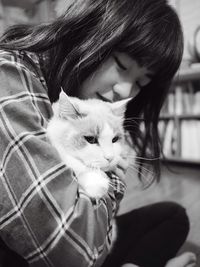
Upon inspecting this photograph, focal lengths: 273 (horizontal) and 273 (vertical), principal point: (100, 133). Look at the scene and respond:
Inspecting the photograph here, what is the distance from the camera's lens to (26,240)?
58 cm

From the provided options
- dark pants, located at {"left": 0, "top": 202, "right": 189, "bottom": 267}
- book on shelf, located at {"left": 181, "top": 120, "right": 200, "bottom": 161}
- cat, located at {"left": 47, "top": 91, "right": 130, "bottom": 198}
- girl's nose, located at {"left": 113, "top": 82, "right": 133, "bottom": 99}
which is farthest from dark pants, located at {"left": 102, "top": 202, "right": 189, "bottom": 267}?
book on shelf, located at {"left": 181, "top": 120, "right": 200, "bottom": 161}

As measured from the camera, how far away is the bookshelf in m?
2.56

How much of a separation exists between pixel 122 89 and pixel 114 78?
0.17 feet

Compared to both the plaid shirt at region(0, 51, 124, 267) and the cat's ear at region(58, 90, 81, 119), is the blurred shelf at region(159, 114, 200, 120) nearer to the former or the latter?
the cat's ear at region(58, 90, 81, 119)

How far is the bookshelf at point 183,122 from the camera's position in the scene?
8.39 ft

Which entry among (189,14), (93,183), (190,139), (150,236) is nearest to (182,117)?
(190,139)

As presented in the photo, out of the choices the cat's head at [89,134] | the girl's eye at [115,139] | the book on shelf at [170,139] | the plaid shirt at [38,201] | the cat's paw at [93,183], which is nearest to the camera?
the plaid shirt at [38,201]

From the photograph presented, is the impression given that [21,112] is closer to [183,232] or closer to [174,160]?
[183,232]

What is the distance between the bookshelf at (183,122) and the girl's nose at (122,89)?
1.59m

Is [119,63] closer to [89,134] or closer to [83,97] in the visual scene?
[83,97]

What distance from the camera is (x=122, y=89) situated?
3.23ft

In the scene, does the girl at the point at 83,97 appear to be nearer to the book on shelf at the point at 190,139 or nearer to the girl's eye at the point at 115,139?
the girl's eye at the point at 115,139

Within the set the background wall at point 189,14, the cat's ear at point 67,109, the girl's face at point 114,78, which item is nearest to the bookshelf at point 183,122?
the background wall at point 189,14

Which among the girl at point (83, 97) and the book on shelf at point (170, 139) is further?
the book on shelf at point (170, 139)
